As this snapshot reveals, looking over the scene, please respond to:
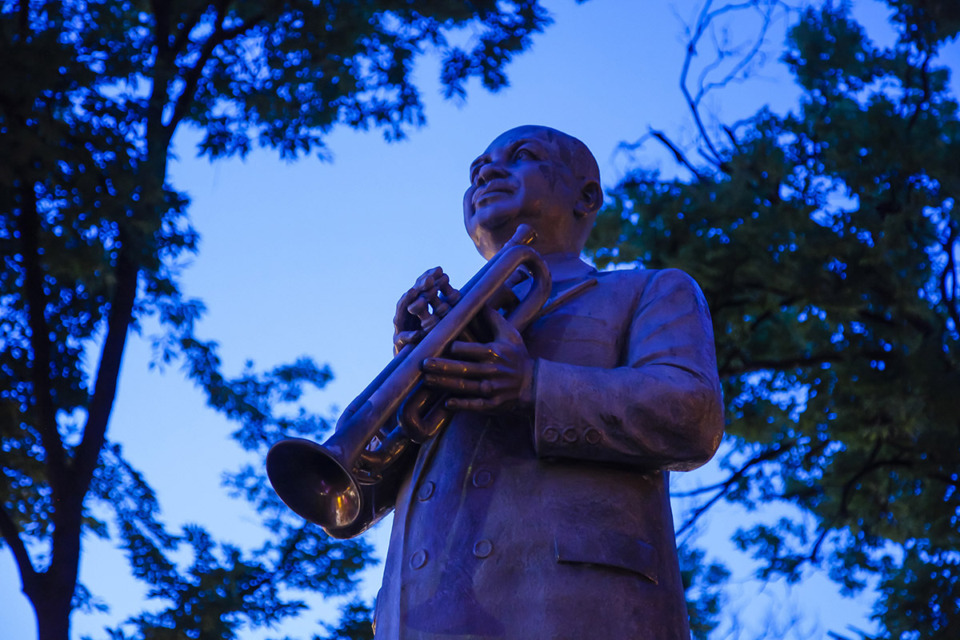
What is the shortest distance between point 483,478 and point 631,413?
503mm

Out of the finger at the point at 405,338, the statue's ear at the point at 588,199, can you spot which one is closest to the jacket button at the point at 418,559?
the finger at the point at 405,338

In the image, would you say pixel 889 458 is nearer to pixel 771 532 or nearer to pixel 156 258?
pixel 771 532

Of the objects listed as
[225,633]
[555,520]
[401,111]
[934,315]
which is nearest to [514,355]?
[555,520]

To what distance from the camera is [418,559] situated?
13.2 ft

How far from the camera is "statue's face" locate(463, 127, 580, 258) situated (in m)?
4.84

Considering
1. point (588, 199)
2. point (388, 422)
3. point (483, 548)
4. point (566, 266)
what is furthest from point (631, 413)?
point (588, 199)

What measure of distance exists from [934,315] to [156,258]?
767 cm

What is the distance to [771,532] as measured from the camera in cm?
1528

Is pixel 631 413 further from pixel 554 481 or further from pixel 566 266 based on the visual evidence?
pixel 566 266

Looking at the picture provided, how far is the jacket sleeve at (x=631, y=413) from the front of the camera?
391cm

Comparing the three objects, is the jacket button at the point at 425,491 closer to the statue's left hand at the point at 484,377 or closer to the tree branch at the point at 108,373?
the statue's left hand at the point at 484,377

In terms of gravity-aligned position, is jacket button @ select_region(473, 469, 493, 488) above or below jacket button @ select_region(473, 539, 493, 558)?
above

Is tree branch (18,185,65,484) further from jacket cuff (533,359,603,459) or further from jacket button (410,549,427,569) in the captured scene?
jacket cuff (533,359,603,459)

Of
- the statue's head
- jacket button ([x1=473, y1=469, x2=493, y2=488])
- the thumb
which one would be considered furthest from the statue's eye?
jacket button ([x1=473, y1=469, x2=493, y2=488])
